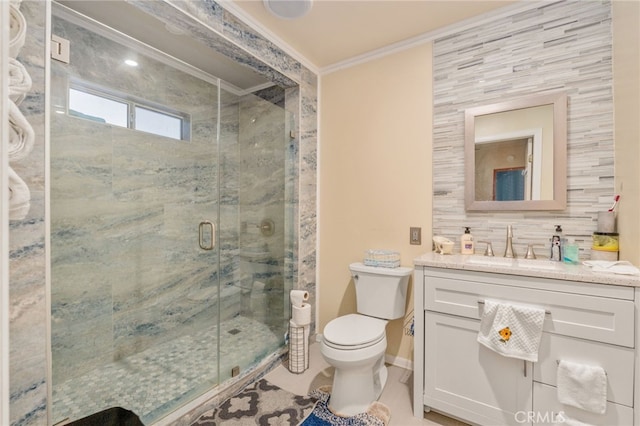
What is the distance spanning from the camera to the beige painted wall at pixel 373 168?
2.06 m

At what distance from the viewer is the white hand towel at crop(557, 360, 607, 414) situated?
114cm

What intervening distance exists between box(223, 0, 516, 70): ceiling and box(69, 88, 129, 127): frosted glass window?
1066 mm

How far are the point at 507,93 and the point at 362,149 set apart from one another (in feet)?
3.37

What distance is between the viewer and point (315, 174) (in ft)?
8.26

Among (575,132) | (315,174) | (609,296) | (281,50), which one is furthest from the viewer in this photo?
(315,174)

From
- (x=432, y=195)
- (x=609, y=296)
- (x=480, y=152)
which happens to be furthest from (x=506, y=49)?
(x=609, y=296)

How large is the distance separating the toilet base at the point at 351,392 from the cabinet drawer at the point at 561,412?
0.80 meters

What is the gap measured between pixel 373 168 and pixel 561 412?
5.67 feet

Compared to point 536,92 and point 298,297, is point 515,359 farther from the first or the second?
point 536,92

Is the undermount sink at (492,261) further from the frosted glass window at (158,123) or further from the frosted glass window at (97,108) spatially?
the frosted glass window at (97,108)

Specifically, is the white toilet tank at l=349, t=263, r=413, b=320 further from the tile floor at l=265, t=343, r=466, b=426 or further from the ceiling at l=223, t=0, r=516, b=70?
the ceiling at l=223, t=0, r=516, b=70

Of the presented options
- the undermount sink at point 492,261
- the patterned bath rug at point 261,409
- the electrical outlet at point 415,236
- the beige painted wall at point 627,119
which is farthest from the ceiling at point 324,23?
the patterned bath rug at point 261,409

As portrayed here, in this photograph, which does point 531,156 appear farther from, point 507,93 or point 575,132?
point 507,93

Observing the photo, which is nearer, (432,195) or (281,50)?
(432,195)
